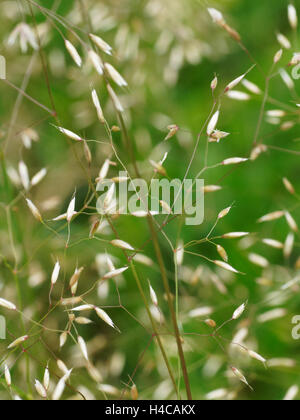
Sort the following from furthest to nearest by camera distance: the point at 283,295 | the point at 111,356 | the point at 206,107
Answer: the point at 206,107 → the point at 111,356 → the point at 283,295

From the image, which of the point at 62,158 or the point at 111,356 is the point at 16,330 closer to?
the point at 111,356

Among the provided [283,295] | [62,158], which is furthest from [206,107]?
[283,295]

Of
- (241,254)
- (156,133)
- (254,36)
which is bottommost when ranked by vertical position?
(241,254)

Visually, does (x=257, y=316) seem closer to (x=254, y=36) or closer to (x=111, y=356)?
(x=111, y=356)

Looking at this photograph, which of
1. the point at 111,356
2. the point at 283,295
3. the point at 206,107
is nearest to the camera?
the point at 283,295

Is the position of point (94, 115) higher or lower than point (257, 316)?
higher

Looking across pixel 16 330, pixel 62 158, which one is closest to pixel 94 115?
pixel 62 158

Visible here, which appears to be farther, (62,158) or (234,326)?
(62,158)

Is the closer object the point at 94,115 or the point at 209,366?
the point at 209,366

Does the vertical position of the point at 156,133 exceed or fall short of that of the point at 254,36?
it falls short
